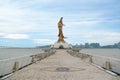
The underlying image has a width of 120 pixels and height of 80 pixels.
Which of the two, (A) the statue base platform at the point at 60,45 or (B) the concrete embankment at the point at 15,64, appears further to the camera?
(A) the statue base platform at the point at 60,45

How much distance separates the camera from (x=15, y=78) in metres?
13.1

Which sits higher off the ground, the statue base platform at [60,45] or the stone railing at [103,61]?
the statue base platform at [60,45]

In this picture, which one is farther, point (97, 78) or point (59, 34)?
point (59, 34)

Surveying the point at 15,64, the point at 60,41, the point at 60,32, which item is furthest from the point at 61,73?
the point at 60,41

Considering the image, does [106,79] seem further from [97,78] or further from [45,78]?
[45,78]

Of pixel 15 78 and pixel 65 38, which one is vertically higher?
pixel 65 38

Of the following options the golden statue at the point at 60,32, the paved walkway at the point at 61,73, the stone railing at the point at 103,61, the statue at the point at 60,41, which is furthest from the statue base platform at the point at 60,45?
the paved walkway at the point at 61,73

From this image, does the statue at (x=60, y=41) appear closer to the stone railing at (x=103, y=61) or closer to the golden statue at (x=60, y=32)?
the golden statue at (x=60, y=32)

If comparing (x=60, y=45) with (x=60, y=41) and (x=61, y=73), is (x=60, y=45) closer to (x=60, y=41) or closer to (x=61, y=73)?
(x=60, y=41)

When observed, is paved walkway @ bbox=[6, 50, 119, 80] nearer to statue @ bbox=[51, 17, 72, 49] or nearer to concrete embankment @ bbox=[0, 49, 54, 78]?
concrete embankment @ bbox=[0, 49, 54, 78]

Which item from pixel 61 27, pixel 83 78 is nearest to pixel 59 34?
pixel 61 27

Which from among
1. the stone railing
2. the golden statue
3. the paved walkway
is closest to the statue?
the golden statue

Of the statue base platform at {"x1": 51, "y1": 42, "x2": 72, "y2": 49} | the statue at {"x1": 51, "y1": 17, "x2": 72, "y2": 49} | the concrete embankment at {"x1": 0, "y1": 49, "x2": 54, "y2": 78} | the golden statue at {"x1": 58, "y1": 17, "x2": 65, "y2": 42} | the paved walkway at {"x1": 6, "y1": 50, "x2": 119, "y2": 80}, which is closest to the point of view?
the paved walkway at {"x1": 6, "y1": 50, "x2": 119, "y2": 80}

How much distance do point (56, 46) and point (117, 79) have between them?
8446 cm
